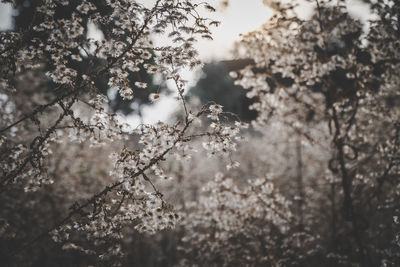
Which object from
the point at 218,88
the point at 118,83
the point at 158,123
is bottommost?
the point at 158,123

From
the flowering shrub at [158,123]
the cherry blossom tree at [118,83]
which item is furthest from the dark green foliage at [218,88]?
the cherry blossom tree at [118,83]

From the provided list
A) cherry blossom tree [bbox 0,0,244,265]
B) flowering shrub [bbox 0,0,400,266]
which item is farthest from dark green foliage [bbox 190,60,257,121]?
cherry blossom tree [bbox 0,0,244,265]

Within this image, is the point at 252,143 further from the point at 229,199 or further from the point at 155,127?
the point at 155,127

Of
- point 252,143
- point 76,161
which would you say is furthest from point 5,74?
point 252,143

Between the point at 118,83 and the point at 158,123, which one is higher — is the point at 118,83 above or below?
above

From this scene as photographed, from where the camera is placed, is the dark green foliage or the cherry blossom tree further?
the dark green foliage

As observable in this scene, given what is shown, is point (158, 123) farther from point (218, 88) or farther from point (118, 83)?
point (218, 88)

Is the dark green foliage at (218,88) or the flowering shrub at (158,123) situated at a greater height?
the dark green foliage at (218,88)

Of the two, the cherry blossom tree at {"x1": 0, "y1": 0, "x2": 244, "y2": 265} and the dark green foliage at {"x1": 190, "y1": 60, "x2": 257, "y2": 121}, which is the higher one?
the dark green foliage at {"x1": 190, "y1": 60, "x2": 257, "y2": 121}

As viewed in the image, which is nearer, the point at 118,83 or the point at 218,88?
the point at 118,83

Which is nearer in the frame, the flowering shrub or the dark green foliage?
the flowering shrub

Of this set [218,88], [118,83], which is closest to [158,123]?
[118,83]

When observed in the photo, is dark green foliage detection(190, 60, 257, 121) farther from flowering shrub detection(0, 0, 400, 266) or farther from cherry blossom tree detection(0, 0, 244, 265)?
cherry blossom tree detection(0, 0, 244, 265)

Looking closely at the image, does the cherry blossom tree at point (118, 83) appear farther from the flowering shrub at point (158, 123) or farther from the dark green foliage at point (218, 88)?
the dark green foliage at point (218, 88)
